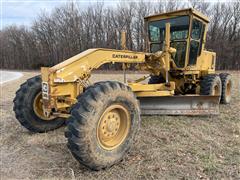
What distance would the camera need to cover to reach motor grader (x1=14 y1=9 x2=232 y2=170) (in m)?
3.21

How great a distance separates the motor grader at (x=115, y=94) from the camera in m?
3.21

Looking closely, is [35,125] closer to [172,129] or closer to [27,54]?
[172,129]

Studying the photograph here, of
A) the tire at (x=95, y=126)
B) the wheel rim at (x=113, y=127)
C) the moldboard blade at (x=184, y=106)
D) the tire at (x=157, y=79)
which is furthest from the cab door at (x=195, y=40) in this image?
the wheel rim at (x=113, y=127)

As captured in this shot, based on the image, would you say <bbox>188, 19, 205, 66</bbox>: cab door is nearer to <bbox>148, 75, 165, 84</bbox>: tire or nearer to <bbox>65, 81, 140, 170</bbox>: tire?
<bbox>148, 75, 165, 84</bbox>: tire

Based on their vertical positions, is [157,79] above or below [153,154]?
above

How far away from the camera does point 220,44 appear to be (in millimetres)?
32188

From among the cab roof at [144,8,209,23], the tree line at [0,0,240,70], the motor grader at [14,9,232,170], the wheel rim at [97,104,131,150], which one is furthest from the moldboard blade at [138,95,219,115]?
the tree line at [0,0,240,70]

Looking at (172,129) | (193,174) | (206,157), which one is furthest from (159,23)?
(193,174)

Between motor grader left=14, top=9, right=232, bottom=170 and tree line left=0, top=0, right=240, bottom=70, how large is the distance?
2199 cm

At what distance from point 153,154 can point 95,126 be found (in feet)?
3.94

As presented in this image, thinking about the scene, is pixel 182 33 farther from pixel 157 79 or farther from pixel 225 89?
pixel 225 89

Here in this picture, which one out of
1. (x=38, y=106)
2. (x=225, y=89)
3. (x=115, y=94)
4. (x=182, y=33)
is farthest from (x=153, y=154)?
(x=225, y=89)

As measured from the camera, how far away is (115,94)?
3.51 m

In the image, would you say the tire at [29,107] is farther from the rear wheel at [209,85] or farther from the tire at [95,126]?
the rear wheel at [209,85]
